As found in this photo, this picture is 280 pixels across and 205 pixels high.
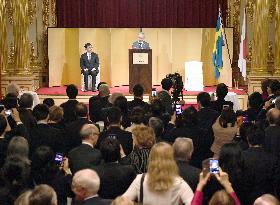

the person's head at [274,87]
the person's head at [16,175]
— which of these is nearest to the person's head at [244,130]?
the person's head at [16,175]

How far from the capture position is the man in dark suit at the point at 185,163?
206 inches

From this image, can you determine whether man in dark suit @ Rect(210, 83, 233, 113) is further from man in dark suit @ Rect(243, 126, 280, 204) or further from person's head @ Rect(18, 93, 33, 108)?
man in dark suit @ Rect(243, 126, 280, 204)

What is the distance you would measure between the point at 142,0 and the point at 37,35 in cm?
368

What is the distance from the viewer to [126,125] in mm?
8336

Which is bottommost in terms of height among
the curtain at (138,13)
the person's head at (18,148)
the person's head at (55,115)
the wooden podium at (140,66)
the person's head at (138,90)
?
the person's head at (18,148)

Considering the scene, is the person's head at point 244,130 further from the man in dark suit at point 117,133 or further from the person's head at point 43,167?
the person's head at point 43,167

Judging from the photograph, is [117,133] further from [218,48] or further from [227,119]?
[218,48]

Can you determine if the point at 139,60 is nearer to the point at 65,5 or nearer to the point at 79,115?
the point at 65,5

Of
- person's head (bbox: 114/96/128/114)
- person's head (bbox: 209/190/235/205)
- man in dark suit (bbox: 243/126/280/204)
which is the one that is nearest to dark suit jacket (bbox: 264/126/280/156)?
man in dark suit (bbox: 243/126/280/204)

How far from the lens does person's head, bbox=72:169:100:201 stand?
4.52 m

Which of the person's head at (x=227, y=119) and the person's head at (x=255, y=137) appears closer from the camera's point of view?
the person's head at (x=255, y=137)

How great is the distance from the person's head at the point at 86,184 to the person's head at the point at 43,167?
2.39ft

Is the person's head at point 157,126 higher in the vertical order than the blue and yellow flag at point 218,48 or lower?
A: lower

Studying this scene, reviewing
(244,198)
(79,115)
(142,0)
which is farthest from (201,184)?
(142,0)
